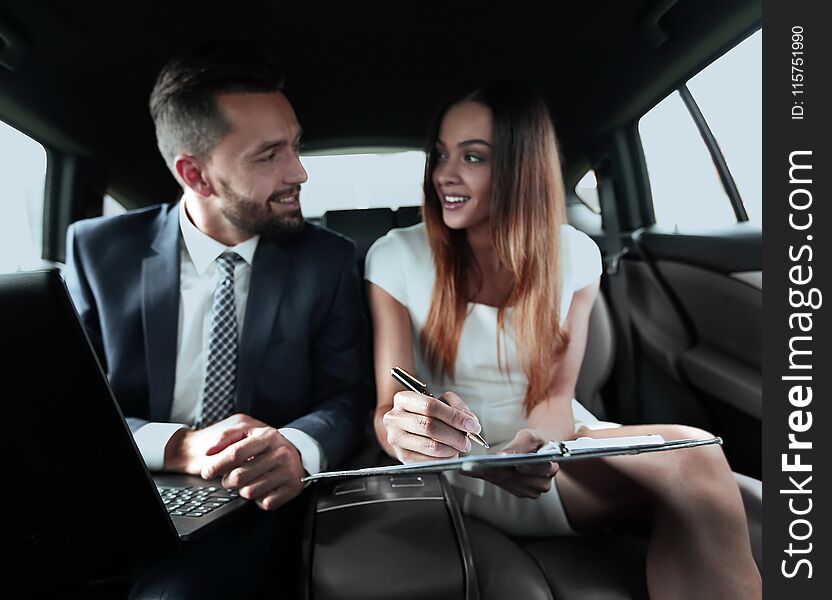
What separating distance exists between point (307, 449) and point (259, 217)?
0.97 feet

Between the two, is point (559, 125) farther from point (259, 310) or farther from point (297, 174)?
point (259, 310)

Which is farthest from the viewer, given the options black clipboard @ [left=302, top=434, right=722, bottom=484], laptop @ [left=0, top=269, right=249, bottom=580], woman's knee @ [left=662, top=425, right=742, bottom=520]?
woman's knee @ [left=662, top=425, right=742, bottom=520]

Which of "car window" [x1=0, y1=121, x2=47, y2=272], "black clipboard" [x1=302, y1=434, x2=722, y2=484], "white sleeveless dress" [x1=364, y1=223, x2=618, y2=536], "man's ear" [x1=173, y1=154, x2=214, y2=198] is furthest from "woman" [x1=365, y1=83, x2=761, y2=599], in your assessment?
"car window" [x1=0, y1=121, x2=47, y2=272]

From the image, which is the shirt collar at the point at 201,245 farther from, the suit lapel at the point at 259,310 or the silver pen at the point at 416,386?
the silver pen at the point at 416,386

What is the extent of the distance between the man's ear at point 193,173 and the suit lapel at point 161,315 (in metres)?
0.05

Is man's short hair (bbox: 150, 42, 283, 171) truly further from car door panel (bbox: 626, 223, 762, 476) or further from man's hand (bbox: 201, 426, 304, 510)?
car door panel (bbox: 626, 223, 762, 476)

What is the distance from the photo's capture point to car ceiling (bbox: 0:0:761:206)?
75 cm

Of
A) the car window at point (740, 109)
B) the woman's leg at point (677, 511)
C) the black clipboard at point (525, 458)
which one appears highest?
the car window at point (740, 109)

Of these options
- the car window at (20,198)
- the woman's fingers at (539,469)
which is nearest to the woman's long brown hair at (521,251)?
the woman's fingers at (539,469)

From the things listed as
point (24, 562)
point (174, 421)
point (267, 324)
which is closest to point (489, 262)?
point (267, 324)

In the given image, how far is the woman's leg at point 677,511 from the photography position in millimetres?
590

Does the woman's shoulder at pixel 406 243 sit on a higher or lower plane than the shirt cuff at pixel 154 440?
higher

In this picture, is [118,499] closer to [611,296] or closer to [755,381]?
[611,296]

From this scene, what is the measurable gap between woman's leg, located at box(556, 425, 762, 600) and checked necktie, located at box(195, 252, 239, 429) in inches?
16.5
